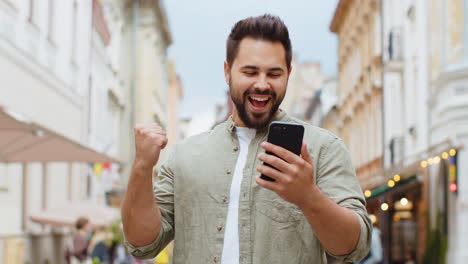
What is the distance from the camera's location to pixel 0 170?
1158 centimetres

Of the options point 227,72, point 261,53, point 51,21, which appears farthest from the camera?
point 51,21

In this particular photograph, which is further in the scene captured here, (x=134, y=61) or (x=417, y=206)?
(x=134, y=61)

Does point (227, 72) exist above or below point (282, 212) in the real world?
above

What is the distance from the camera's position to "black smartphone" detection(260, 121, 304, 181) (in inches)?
83.5

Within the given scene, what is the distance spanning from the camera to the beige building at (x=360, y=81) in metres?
27.4

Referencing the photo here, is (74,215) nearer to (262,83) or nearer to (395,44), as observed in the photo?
(395,44)

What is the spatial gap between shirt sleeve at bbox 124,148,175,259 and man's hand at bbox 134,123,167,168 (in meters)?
0.28

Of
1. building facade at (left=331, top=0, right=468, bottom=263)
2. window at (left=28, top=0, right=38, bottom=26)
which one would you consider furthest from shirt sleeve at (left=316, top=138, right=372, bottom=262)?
building facade at (left=331, top=0, right=468, bottom=263)

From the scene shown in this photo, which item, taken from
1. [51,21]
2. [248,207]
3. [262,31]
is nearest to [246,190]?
[248,207]

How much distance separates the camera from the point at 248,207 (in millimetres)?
2404

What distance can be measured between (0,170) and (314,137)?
9721mm

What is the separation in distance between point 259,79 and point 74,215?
1209 centimetres

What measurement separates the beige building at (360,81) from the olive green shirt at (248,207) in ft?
77.8

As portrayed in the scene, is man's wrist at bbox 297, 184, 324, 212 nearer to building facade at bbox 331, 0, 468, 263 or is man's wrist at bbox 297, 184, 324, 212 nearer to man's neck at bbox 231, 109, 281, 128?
man's neck at bbox 231, 109, 281, 128
